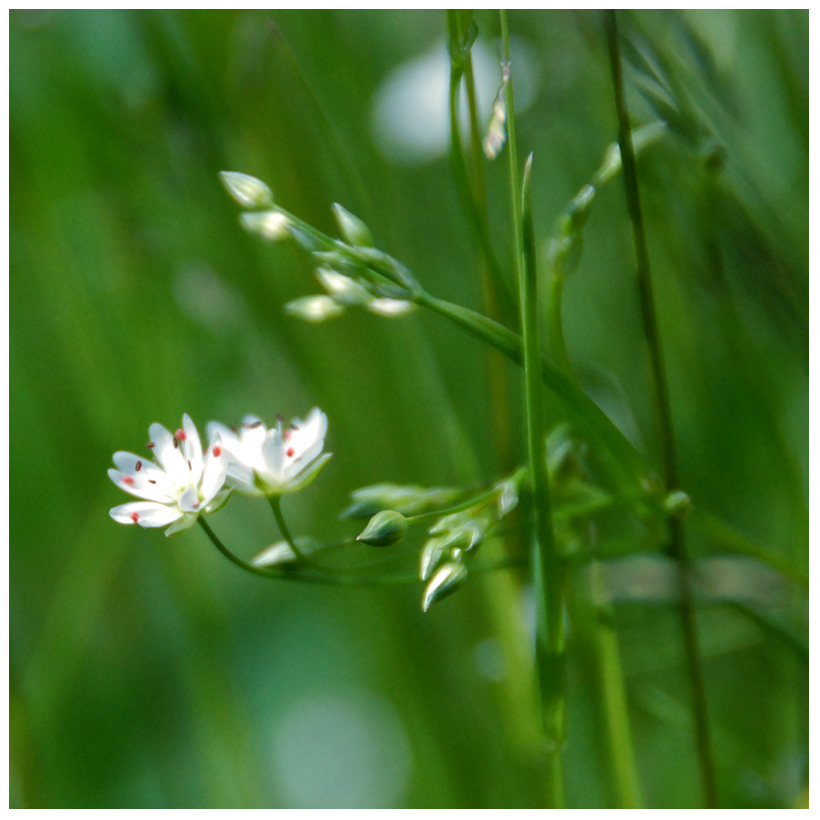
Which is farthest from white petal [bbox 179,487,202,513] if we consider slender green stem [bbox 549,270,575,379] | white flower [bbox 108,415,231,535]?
slender green stem [bbox 549,270,575,379]

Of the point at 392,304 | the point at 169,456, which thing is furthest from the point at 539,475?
the point at 169,456

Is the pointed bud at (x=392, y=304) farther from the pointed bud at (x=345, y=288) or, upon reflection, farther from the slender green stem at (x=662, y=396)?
the slender green stem at (x=662, y=396)

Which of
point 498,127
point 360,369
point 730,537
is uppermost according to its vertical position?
point 498,127

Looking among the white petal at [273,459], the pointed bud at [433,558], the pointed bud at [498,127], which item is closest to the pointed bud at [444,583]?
the pointed bud at [433,558]

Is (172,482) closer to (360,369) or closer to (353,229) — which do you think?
(353,229)

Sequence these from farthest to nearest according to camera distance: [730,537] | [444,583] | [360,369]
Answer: [360,369] < [730,537] < [444,583]

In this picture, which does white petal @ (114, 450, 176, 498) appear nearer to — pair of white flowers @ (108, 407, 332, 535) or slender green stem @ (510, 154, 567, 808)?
pair of white flowers @ (108, 407, 332, 535)

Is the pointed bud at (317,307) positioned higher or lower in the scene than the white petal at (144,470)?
higher
